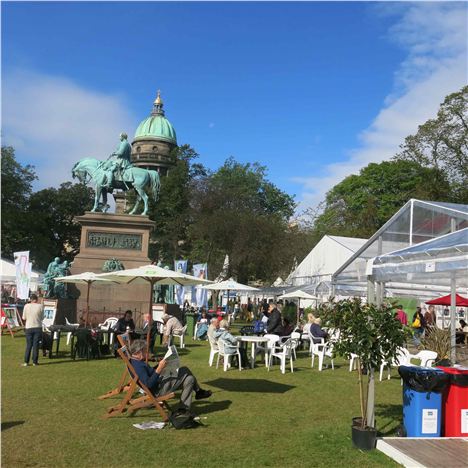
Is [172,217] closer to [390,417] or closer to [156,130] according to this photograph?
[156,130]

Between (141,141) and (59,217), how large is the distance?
28.3m

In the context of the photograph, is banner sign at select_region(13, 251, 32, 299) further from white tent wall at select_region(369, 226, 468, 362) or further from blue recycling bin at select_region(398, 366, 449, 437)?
blue recycling bin at select_region(398, 366, 449, 437)

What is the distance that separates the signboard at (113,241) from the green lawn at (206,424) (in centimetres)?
1121

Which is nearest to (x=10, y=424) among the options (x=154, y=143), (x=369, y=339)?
(x=369, y=339)

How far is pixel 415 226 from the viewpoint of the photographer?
601 inches

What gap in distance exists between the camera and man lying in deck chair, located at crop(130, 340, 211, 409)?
23.7ft

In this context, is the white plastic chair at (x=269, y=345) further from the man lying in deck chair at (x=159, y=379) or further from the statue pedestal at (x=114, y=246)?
the statue pedestal at (x=114, y=246)

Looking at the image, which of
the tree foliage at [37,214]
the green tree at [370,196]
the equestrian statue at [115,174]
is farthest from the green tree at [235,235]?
the tree foliage at [37,214]

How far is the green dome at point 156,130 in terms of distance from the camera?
80.6m

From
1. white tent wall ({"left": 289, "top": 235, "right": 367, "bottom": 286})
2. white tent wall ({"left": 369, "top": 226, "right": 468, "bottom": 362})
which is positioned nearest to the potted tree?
white tent wall ({"left": 369, "top": 226, "right": 468, "bottom": 362})

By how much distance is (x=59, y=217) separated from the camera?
55656 millimetres

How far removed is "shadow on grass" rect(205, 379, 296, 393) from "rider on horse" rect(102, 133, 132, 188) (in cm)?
1530

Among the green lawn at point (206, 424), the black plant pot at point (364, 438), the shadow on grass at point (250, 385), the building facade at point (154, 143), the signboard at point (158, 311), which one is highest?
the building facade at point (154, 143)

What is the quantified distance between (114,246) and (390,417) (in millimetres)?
16434
